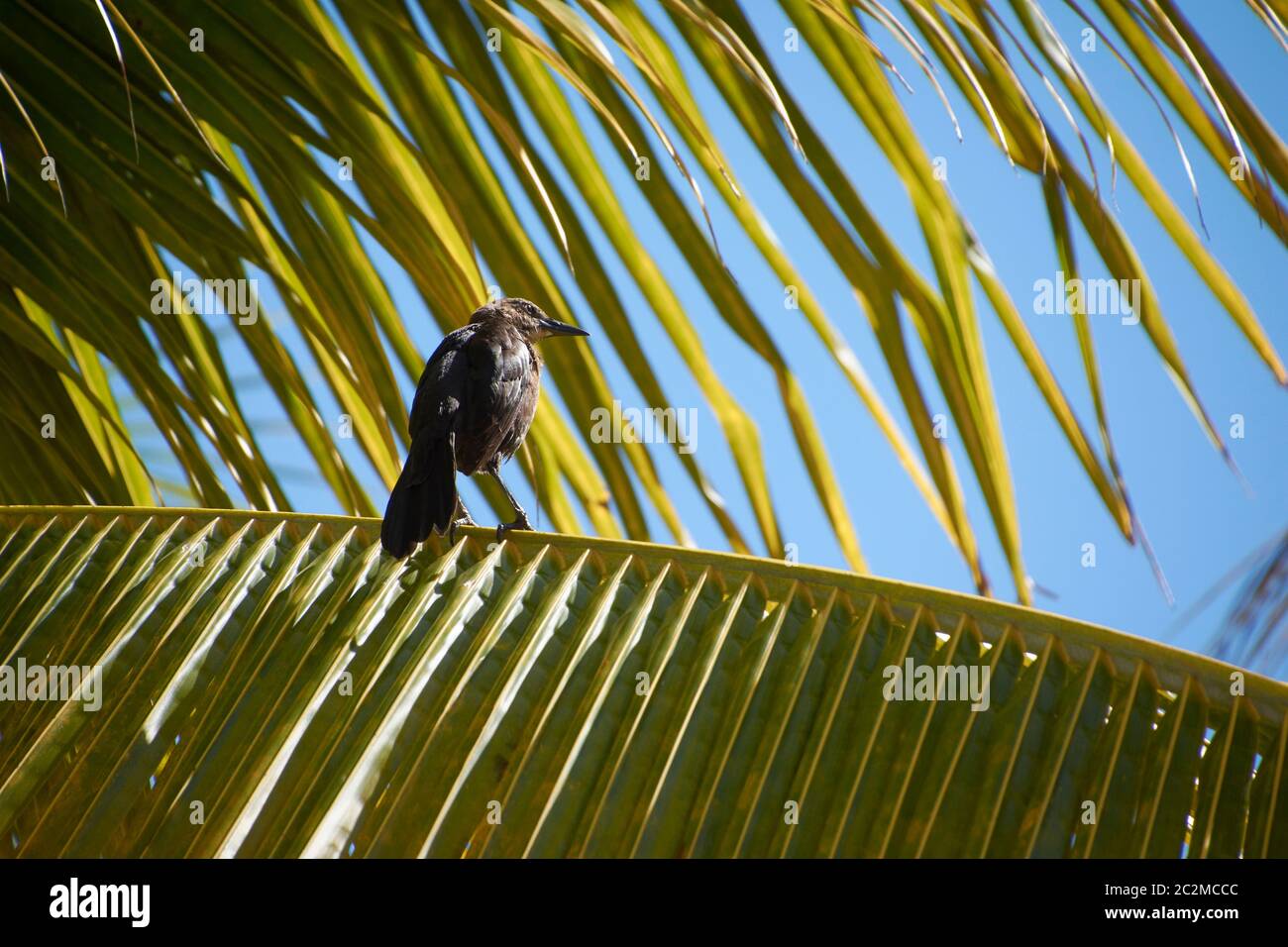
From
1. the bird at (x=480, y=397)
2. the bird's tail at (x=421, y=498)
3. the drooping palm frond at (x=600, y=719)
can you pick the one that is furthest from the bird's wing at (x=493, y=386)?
the drooping palm frond at (x=600, y=719)

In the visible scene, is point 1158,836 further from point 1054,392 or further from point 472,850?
point 472,850

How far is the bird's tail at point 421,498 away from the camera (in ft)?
7.18

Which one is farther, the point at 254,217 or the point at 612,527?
the point at 612,527

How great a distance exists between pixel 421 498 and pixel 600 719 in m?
0.85

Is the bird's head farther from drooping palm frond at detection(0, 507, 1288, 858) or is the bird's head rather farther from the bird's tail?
drooping palm frond at detection(0, 507, 1288, 858)

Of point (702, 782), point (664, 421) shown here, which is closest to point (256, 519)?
point (664, 421)

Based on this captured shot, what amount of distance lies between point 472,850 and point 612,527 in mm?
1004

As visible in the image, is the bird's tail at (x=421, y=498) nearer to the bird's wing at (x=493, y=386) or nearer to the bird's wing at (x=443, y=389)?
the bird's wing at (x=443, y=389)

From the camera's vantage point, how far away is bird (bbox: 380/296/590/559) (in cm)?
293

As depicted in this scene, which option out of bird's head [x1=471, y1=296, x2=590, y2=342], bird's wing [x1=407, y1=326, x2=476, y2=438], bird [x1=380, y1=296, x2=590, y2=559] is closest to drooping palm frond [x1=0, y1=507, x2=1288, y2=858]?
bird [x1=380, y1=296, x2=590, y2=559]

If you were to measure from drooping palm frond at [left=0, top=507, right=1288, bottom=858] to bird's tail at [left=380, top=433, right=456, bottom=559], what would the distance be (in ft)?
0.51

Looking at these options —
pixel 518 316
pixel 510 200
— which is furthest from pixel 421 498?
pixel 518 316
